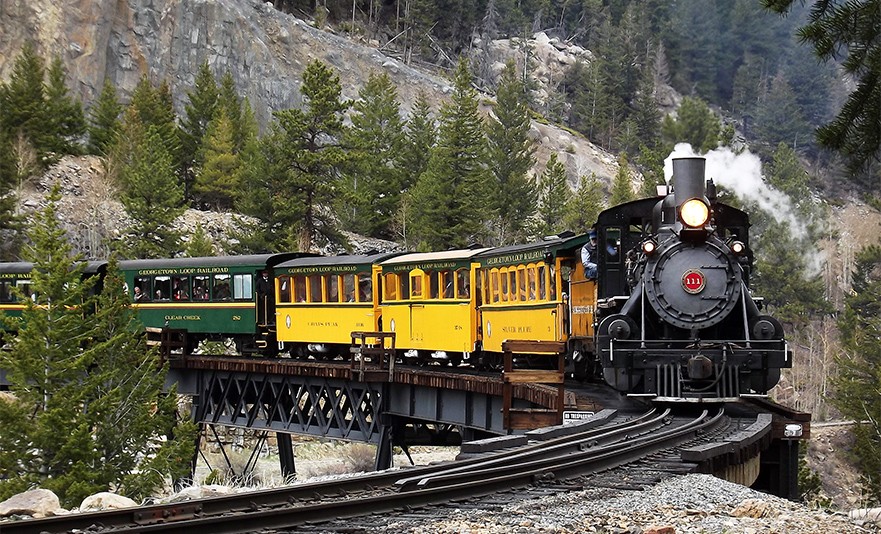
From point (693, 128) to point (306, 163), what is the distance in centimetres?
1856

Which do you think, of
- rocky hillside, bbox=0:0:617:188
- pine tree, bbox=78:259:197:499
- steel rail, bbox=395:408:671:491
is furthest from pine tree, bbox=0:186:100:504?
rocky hillside, bbox=0:0:617:188

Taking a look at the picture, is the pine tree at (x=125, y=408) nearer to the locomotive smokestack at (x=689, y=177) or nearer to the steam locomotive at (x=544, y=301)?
the steam locomotive at (x=544, y=301)

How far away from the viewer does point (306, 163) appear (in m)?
49.8

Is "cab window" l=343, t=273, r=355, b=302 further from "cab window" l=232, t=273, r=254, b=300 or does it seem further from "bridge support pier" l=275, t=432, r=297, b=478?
"bridge support pier" l=275, t=432, r=297, b=478

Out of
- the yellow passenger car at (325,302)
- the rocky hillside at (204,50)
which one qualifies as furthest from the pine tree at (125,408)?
the rocky hillside at (204,50)

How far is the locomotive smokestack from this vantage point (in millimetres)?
15273

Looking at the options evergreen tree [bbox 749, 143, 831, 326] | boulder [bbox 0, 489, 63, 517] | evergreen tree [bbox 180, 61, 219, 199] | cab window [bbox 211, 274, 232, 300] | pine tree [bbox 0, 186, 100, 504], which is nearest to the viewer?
boulder [bbox 0, 489, 63, 517]

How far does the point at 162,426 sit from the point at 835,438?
30352mm

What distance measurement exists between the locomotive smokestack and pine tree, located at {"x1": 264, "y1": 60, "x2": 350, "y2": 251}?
33995 millimetres

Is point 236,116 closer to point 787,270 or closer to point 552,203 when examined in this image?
point 552,203

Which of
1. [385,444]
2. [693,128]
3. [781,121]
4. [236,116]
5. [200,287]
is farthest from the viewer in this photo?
[781,121]

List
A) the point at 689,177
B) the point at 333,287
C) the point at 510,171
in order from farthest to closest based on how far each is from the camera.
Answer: the point at 510,171 → the point at 333,287 → the point at 689,177

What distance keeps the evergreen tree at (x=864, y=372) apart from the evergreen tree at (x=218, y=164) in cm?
3191

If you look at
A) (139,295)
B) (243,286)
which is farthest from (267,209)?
→ (243,286)
